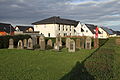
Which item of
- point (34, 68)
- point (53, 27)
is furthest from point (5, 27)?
point (34, 68)

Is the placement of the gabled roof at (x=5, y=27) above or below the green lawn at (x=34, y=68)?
above

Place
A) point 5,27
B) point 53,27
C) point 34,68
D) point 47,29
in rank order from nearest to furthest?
point 34,68 → point 53,27 → point 47,29 → point 5,27

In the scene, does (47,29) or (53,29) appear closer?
(53,29)

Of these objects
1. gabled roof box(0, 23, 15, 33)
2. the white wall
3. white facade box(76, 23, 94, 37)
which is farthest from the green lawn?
white facade box(76, 23, 94, 37)

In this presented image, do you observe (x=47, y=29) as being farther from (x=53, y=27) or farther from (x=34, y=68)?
(x=34, y=68)

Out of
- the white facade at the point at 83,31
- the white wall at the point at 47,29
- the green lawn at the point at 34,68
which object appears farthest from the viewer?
the white facade at the point at 83,31

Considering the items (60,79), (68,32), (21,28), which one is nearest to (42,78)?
(60,79)

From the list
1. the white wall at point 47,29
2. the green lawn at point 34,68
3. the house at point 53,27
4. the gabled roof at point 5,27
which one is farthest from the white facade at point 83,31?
the green lawn at point 34,68

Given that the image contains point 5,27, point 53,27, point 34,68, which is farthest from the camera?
point 5,27

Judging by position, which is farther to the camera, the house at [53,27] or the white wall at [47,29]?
the house at [53,27]

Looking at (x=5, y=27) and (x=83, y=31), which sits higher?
(x=5, y=27)

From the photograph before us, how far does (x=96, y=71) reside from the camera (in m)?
6.34

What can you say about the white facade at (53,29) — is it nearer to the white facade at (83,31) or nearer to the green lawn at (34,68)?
the white facade at (83,31)

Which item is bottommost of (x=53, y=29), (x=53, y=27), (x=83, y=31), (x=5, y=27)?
(x=83, y=31)
